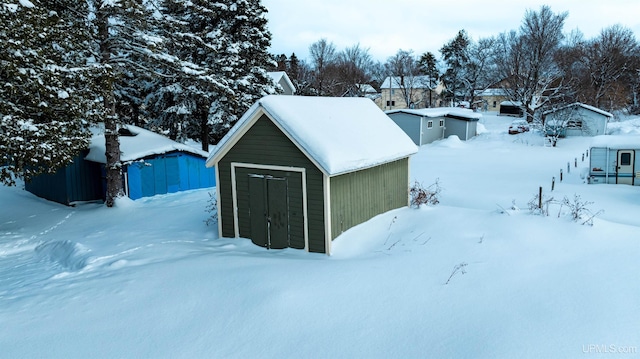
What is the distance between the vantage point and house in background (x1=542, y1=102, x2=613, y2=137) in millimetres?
38625

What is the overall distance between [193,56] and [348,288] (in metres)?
21.8

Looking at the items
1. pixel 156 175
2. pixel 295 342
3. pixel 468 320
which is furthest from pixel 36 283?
pixel 156 175

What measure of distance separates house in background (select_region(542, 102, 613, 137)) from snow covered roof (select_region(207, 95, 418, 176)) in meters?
31.1

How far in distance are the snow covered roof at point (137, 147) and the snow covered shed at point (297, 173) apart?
8604 millimetres

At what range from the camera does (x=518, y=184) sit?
2103 cm

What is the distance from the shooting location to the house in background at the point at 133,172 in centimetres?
1886

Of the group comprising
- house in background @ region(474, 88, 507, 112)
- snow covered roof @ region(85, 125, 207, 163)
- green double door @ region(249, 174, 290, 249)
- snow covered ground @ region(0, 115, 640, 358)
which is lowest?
snow covered ground @ region(0, 115, 640, 358)

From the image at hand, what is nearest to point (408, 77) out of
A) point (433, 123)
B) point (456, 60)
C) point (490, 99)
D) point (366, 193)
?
point (456, 60)

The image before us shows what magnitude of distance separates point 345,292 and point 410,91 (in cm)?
6351

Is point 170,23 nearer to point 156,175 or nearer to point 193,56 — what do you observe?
point 156,175

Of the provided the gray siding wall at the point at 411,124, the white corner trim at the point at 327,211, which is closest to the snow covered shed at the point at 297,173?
the white corner trim at the point at 327,211

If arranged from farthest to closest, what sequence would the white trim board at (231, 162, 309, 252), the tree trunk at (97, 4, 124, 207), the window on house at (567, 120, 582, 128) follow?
the window on house at (567, 120, 582, 128), the tree trunk at (97, 4, 124, 207), the white trim board at (231, 162, 309, 252)

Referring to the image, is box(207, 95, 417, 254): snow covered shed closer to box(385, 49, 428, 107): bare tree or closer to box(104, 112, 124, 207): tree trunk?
box(104, 112, 124, 207): tree trunk

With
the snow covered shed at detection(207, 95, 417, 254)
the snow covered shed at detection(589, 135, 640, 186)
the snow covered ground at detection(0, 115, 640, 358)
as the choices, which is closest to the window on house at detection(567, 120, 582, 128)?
the snow covered shed at detection(589, 135, 640, 186)
